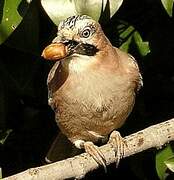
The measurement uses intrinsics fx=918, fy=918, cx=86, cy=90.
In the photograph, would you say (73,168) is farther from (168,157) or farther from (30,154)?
(30,154)

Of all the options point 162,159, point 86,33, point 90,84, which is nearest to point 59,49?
point 86,33

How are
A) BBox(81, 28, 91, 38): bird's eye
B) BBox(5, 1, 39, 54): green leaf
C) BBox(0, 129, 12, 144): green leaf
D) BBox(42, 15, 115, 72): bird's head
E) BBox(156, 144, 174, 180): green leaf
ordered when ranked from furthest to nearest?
BBox(0, 129, 12, 144): green leaf → BBox(156, 144, 174, 180): green leaf → BBox(5, 1, 39, 54): green leaf → BBox(81, 28, 91, 38): bird's eye → BBox(42, 15, 115, 72): bird's head

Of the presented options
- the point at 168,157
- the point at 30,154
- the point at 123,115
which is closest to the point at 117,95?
the point at 123,115

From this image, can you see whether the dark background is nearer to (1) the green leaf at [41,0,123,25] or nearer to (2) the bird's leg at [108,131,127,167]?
(2) the bird's leg at [108,131,127,167]

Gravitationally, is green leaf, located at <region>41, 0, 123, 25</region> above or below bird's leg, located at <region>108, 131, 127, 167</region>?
above

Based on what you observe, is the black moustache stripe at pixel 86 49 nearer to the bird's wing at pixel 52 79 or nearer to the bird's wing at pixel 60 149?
the bird's wing at pixel 52 79

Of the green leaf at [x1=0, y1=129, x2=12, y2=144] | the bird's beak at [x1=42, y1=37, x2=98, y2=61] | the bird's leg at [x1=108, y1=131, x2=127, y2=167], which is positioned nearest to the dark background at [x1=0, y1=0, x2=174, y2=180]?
the green leaf at [x1=0, y1=129, x2=12, y2=144]

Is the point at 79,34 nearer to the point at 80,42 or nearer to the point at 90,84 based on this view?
the point at 80,42
